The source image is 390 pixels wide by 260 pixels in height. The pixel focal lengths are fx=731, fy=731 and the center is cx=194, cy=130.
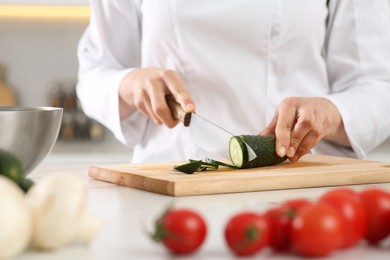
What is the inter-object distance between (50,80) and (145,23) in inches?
62.5

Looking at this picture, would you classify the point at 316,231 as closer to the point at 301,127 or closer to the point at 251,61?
the point at 301,127

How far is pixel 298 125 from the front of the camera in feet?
5.34

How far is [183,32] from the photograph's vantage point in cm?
190

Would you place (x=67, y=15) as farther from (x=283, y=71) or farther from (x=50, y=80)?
(x=283, y=71)

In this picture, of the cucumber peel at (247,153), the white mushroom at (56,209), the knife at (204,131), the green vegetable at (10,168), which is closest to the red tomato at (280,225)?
the white mushroom at (56,209)

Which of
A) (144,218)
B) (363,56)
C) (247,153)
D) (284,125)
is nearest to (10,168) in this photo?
(144,218)

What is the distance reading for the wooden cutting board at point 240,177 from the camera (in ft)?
4.27

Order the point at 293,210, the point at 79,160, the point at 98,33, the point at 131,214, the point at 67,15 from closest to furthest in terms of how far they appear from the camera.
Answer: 1. the point at 293,210
2. the point at 131,214
3. the point at 98,33
4. the point at 79,160
5. the point at 67,15

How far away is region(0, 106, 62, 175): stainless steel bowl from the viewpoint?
1184mm

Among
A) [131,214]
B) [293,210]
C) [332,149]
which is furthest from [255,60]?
[293,210]

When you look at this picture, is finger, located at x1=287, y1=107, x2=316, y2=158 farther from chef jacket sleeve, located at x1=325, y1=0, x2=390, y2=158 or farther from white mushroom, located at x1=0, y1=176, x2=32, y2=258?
white mushroom, located at x1=0, y1=176, x2=32, y2=258

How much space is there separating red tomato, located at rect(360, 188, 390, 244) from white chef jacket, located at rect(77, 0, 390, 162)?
3.14ft

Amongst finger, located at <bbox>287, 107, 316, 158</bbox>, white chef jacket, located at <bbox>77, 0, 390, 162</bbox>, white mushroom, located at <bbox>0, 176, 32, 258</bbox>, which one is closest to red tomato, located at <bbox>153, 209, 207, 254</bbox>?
white mushroom, located at <bbox>0, 176, 32, 258</bbox>

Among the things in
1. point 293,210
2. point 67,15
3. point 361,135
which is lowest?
point 67,15
